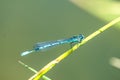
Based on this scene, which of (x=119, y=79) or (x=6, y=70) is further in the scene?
(x=6, y=70)

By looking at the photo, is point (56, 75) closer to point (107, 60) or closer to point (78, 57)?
point (78, 57)

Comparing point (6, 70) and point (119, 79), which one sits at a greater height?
point (6, 70)

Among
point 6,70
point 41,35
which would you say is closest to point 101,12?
point 41,35

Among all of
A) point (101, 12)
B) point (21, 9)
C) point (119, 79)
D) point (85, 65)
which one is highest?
point (21, 9)

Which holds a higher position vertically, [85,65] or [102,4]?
[102,4]

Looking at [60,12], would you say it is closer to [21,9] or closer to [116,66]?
[21,9]
